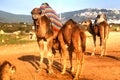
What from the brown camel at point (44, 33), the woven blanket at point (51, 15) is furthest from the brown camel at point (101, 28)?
the brown camel at point (44, 33)

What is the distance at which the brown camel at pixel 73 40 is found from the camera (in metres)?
14.4

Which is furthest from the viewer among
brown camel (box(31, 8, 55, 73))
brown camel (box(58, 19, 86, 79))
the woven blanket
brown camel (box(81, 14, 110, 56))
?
brown camel (box(81, 14, 110, 56))

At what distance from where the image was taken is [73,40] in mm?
14586

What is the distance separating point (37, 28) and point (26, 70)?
6.73 ft

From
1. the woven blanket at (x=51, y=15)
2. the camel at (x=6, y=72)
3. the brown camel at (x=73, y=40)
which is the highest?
the woven blanket at (x=51, y=15)

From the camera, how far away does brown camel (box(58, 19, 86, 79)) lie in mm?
14359

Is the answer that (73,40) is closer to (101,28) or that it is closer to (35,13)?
(35,13)

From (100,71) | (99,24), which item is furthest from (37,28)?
(99,24)

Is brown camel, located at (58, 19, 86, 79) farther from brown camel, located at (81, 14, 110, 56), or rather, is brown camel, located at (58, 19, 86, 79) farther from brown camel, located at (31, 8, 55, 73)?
brown camel, located at (81, 14, 110, 56)

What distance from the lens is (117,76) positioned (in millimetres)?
14828

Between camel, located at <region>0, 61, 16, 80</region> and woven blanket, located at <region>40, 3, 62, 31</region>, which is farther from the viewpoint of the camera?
woven blanket, located at <region>40, 3, 62, 31</region>

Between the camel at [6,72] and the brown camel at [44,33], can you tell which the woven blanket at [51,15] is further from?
the camel at [6,72]

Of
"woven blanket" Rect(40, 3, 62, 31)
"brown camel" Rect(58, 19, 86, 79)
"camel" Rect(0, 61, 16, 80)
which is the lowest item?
"camel" Rect(0, 61, 16, 80)

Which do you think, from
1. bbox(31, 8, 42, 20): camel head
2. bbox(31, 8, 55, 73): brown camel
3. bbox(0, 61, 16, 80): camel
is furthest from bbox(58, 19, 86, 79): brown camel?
bbox(0, 61, 16, 80): camel
